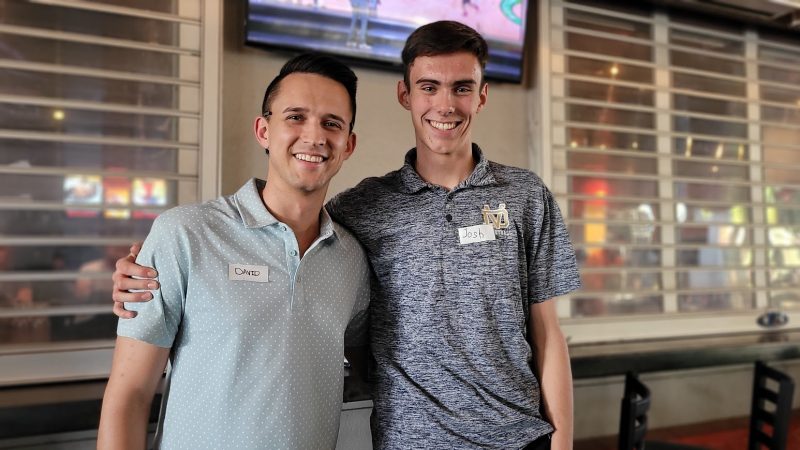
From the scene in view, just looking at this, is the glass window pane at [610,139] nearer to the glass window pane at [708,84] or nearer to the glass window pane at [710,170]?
the glass window pane at [710,170]

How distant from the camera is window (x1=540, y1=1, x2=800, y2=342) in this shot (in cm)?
299

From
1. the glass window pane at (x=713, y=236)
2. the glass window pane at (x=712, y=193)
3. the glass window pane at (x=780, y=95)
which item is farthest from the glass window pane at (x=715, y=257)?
the glass window pane at (x=780, y=95)

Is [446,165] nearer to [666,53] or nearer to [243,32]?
[243,32]

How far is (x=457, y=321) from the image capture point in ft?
4.47

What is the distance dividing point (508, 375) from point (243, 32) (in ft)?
6.01

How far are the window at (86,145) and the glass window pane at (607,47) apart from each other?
6.62 feet

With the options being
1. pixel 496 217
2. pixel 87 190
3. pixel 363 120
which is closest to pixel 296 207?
pixel 496 217

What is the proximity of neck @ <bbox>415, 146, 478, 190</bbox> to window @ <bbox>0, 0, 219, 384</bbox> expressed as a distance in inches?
44.6

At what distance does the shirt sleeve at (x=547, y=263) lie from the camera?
1.47 m

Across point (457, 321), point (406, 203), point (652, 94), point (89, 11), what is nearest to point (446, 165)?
point (406, 203)

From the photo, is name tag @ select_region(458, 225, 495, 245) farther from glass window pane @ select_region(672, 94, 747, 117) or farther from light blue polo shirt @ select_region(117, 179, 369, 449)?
glass window pane @ select_region(672, 94, 747, 117)

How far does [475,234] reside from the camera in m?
1.41

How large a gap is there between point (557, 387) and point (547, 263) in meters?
0.34

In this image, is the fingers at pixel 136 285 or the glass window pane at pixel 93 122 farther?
the glass window pane at pixel 93 122
